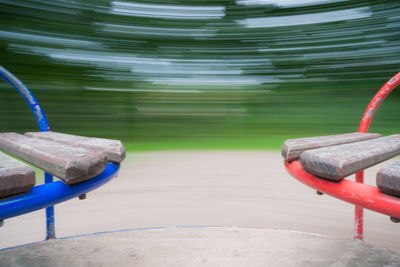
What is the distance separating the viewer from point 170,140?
3.21 meters

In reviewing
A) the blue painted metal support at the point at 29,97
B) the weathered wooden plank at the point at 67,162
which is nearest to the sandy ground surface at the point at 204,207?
the blue painted metal support at the point at 29,97

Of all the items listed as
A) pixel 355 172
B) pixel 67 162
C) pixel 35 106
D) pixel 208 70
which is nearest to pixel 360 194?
pixel 355 172

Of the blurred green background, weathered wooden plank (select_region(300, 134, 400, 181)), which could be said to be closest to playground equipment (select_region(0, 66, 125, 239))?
weathered wooden plank (select_region(300, 134, 400, 181))

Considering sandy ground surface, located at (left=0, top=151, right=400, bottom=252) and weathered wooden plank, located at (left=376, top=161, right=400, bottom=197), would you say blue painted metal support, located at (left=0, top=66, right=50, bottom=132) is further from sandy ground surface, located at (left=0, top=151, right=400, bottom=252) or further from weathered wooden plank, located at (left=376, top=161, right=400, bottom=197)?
weathered wooden plank, located at (left=376, top=161, right=400, bottom=197)

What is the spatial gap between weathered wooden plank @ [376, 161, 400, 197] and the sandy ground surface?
3.14 ft

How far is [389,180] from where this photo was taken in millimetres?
386

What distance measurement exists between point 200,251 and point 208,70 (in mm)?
2286

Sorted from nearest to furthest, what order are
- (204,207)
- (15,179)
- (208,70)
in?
1. (15,179)
2. (204,207)
3. (208,70)

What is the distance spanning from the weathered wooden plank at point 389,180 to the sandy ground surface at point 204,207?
956mm

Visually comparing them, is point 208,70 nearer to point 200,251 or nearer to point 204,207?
point 204,207

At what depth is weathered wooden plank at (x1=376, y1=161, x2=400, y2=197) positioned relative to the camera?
38 cm

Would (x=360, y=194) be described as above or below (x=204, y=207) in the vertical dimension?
above

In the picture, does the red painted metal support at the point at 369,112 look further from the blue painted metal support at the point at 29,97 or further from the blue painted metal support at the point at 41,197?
the blue painted metal support at the point at 29,97

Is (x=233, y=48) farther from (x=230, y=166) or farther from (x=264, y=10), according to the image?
(x=230, y=166)
